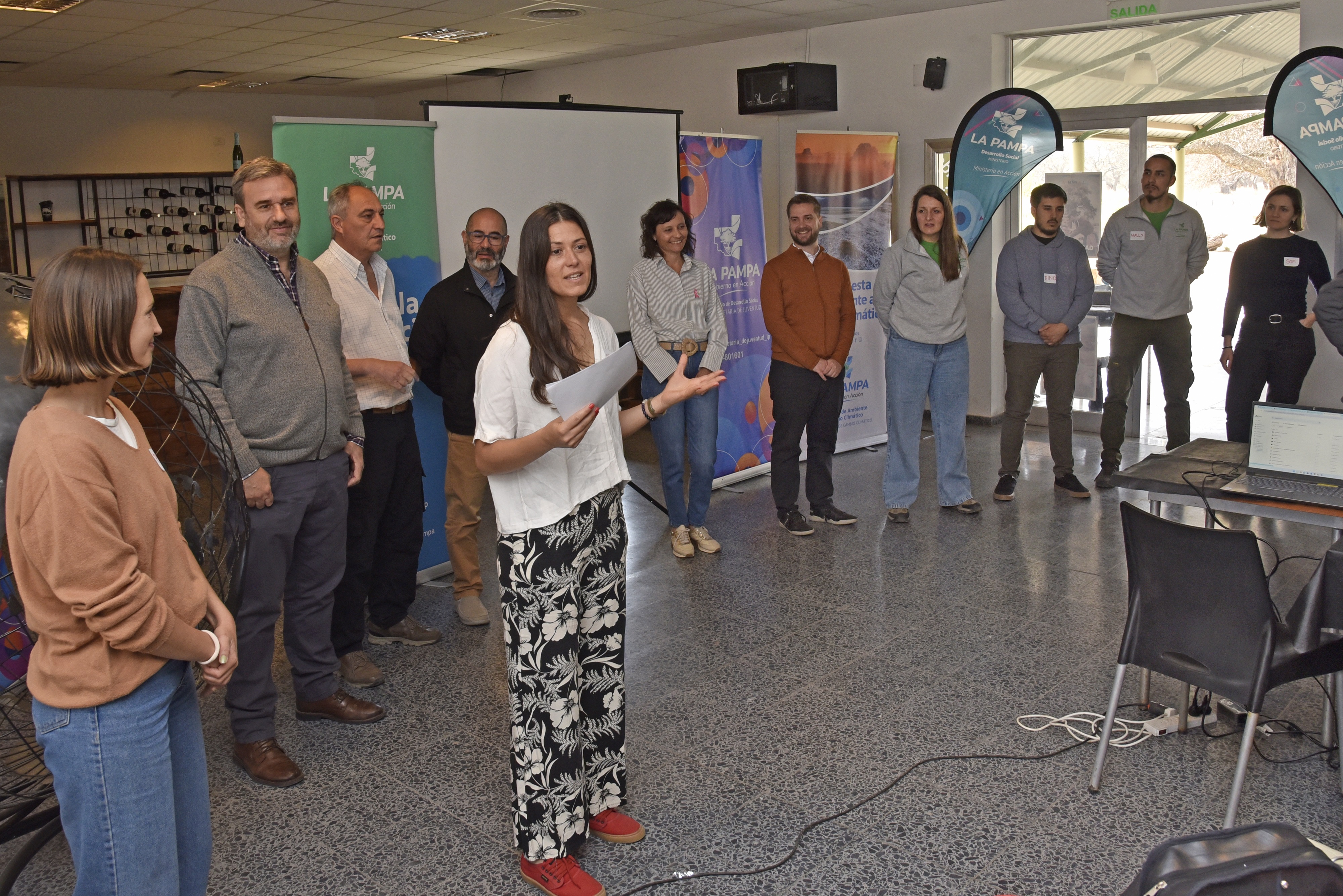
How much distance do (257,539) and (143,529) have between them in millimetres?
1334

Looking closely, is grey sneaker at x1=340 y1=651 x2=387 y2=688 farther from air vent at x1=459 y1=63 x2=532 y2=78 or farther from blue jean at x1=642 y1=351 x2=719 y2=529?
air vent at x1=459 y1=63 x2=532 y2=78

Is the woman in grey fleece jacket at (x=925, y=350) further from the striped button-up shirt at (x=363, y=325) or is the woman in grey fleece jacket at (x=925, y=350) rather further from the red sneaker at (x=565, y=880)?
the red sneaker at (x=565, y=880)

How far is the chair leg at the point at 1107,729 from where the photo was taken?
109 inches

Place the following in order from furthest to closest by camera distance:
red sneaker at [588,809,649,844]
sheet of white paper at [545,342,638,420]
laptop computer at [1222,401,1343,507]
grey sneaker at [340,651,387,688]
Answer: grey sneaker at [340,651,387,688] < laptop computer at [1222,401,1343,507] < red sneaker at [588,809,649,844] < sheet of white paper at [545,342,638,420]

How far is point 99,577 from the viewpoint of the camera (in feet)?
5.05

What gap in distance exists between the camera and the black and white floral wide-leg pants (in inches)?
88.4

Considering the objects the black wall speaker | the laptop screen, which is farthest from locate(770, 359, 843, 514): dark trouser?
the black wall speaker

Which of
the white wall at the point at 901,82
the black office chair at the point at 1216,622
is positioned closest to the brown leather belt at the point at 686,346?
the black office chair at the point at 1216,622

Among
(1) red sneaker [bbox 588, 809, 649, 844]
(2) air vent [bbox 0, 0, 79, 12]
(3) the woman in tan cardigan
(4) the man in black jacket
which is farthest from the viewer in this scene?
(2) air vent [bbox 0, 0, 79, 12]

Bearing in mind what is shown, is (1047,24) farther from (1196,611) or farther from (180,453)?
(180,453)

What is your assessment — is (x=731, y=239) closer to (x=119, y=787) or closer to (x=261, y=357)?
(x=261, y=357)

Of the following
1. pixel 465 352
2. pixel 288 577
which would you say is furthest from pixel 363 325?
pixel 288 577

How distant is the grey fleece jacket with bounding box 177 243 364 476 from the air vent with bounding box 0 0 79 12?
4963 mm

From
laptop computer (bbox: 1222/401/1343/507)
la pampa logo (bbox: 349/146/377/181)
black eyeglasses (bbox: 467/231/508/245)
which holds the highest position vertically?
la pampa logo (bbox: 349/146/377/181)
